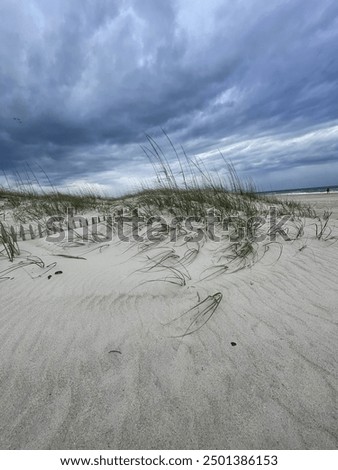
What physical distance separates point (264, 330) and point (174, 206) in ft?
10.4

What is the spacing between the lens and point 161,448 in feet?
3.25

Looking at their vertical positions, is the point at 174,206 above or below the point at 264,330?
above

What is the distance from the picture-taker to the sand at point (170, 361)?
1.02 metres

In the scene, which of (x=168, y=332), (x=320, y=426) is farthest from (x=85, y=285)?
(x=320, y=426)

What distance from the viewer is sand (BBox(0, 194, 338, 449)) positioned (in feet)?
3.35

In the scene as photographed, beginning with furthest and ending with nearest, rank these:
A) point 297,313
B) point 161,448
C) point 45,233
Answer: point 45,233 → point 297,313 → point 161,448

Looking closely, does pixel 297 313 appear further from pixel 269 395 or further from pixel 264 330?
pixel 269 395

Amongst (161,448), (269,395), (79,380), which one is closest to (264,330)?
(269,395)

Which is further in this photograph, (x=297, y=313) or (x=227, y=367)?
(x=297, y=313)

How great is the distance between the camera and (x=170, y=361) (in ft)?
4.48

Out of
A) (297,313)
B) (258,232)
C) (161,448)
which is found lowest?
(161,448)

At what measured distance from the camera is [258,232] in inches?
121

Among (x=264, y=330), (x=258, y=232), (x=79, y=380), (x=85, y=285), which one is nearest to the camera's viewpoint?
(x=79, y=380)

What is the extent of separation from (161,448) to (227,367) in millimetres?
512
